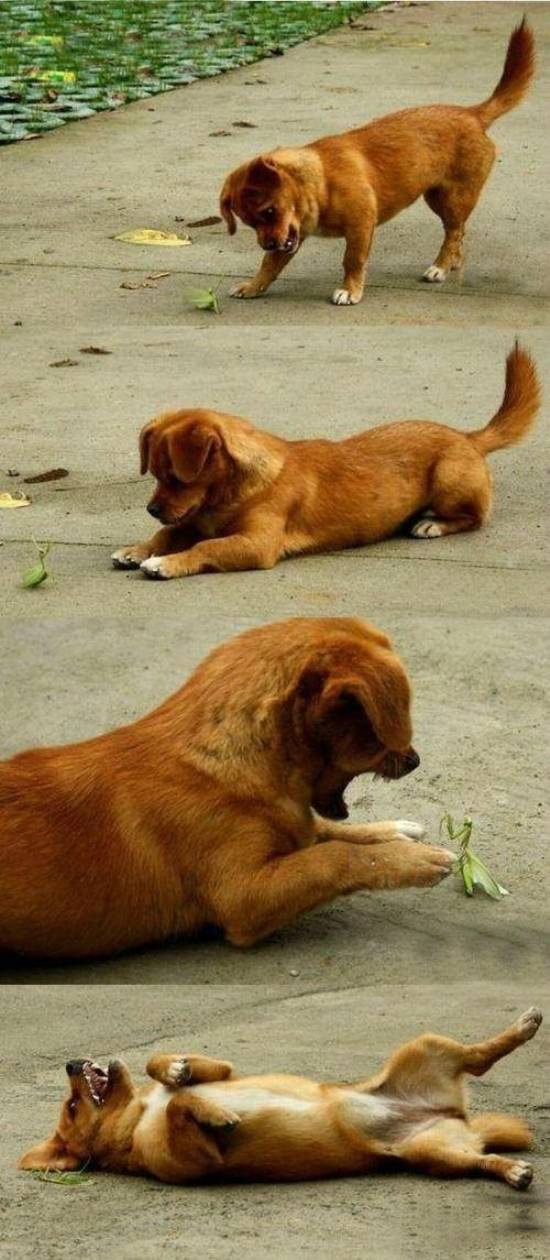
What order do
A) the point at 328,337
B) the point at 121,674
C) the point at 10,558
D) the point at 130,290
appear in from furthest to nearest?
1. the point at 130,290
2. the point at 328,337
3. the point at 10,558
4. the point at 121,674

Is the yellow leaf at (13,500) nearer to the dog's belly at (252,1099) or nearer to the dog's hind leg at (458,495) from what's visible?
the dog's hind leg at (458,495)

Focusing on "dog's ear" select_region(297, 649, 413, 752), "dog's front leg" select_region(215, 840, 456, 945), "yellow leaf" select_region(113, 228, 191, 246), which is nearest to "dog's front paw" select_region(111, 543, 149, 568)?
"dog's front leg" select_region(215, 840, 456, 945)

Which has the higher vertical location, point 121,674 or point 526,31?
point 526,31

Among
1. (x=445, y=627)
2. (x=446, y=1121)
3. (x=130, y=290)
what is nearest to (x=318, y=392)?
(x=130, y=290)

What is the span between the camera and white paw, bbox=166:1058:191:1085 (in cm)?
431

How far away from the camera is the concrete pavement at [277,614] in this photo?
Answer: 4.21 m

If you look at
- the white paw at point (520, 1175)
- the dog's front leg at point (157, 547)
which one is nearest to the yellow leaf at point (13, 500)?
the dog's front leg at point (157, 547)

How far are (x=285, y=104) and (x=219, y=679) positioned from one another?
35.8 feet

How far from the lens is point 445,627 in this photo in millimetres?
7258

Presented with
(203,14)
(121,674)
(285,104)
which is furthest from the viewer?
(203,14)

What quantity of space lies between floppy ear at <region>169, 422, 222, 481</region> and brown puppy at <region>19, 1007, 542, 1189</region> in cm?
344

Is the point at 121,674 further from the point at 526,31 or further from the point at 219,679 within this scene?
the point at 526,31

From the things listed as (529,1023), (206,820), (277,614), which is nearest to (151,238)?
(277,614)

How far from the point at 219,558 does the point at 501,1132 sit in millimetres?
3847
